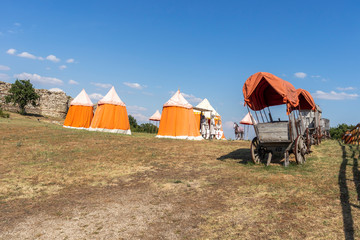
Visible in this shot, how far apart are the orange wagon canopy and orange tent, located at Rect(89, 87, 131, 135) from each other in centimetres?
1607

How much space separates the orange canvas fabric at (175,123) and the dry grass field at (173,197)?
9.68 metres

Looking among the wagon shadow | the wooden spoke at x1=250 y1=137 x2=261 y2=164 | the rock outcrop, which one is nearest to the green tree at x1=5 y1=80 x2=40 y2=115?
the rock outcrop

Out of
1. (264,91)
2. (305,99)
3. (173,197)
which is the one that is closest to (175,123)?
(305,99)

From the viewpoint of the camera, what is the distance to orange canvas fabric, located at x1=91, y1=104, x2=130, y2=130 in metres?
22.5

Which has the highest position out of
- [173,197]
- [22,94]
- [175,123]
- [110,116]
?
[22,94]

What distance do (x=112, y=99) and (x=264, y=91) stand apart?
16.4 m

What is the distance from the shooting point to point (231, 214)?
4703 millimetres

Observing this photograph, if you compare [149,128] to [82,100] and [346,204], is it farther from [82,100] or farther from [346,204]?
[346,204]

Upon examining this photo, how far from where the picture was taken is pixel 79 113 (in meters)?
26.1

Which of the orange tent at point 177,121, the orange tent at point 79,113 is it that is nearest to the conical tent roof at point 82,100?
the orange tent at point 79,113

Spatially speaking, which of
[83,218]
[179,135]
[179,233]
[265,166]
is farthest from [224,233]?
[179,135]

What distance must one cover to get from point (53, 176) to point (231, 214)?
252 inches

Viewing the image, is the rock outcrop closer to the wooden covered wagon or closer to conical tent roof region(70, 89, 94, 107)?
conical tent roof region(70, 89, 94, 107)

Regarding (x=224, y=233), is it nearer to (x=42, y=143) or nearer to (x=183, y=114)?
(x=42, y=143)
